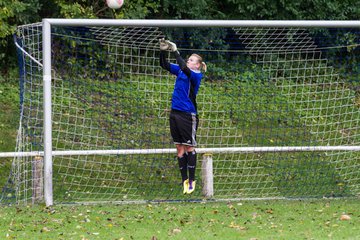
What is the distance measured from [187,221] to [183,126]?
1.43 metres

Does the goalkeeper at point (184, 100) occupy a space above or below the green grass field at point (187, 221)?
above

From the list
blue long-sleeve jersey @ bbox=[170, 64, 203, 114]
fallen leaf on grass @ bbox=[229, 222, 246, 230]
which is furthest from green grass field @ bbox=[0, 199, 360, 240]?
blue long-sleeve jersey @ bbox=[170, 64, 203, 114]

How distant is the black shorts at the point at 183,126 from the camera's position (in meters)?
11.4

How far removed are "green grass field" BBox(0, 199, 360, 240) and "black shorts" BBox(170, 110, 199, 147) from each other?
851 millimetres

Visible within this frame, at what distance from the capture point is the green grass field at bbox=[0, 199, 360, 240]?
381 inches

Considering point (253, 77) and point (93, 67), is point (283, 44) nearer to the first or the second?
point (253, 77)

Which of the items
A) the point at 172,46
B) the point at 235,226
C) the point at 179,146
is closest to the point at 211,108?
the point at 179,146

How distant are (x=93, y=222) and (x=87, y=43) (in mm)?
3137

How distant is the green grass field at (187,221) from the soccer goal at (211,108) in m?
0.93

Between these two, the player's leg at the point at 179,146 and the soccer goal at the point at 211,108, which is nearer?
the player's leg at the point at 179,146

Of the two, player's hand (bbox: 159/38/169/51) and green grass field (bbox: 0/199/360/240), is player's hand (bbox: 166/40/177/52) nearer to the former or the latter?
player's hand (bbox: 159/38/169/51)

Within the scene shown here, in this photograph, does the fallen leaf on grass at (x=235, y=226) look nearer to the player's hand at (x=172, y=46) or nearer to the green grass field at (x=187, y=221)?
the green grass field at (x=187, y=221)

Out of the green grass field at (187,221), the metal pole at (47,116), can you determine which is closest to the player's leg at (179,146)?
the green grass field at (187,221)

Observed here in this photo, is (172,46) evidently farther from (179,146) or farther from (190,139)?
(179,146)
